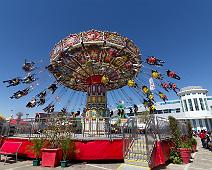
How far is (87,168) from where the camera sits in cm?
984

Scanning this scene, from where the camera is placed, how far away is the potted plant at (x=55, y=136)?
10383 mm

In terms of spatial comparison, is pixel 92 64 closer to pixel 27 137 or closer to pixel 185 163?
pixel 27 137

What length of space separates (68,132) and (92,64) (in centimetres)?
1003

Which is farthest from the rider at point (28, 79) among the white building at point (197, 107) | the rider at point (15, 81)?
the white building at point (197, 107)

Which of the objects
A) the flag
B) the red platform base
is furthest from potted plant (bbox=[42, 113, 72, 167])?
the flag

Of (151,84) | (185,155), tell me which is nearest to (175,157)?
(185,155)

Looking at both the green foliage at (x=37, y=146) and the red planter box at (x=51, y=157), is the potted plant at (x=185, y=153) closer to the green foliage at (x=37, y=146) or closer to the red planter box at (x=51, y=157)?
the red planter box at (x=51, y=157)

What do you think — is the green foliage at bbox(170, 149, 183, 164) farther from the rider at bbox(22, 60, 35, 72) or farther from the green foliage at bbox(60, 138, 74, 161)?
the rider at bbox(22, 60, 35, 72)

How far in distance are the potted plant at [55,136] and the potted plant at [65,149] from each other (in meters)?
0.30

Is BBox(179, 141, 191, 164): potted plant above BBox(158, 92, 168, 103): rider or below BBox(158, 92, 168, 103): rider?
below

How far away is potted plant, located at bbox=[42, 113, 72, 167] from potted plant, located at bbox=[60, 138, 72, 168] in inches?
11.8

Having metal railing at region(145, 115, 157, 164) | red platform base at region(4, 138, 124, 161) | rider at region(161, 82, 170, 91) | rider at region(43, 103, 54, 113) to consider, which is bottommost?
red platform base at region(4, 138, 124, 161)

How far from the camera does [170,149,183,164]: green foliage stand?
11.3 meters

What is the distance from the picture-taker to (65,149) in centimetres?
1053
